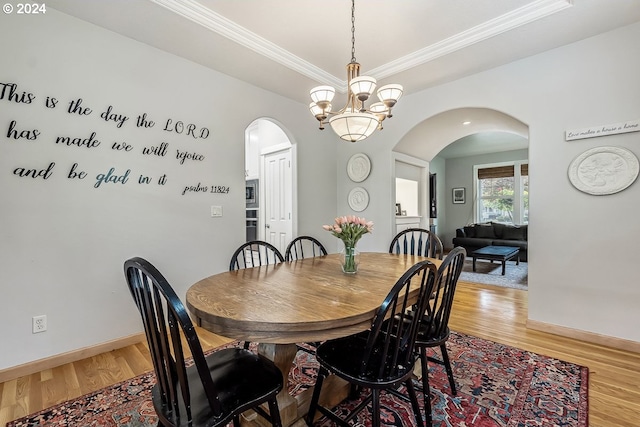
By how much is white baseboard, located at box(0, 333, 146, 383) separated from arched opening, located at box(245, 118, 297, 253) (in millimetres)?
2163

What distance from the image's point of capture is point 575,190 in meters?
2.64

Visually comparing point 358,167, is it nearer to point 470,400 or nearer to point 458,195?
point 470,400

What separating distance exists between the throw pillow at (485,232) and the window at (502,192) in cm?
149

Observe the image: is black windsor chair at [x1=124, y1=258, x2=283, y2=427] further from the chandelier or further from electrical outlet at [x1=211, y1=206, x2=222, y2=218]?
electrical outlet at [x1=211, y1=206, x2=222, y2=218]

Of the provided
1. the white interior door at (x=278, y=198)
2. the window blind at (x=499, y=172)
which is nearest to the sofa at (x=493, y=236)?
the window blind at (x=499, y=172)

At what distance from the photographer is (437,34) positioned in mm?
2643

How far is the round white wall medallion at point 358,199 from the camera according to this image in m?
4.20

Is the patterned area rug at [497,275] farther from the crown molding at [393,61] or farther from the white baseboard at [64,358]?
the white baseboard at [64,358]

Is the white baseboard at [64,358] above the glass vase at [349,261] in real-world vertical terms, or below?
below

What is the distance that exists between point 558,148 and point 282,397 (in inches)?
123

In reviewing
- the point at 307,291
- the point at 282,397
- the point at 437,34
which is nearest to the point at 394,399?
the point at 282,397

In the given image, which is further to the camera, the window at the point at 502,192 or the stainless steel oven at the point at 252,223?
the window at the point at 502,192

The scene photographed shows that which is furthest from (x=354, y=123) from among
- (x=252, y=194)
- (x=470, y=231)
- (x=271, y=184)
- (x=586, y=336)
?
(x=470, y=231)

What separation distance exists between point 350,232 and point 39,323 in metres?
2.35
